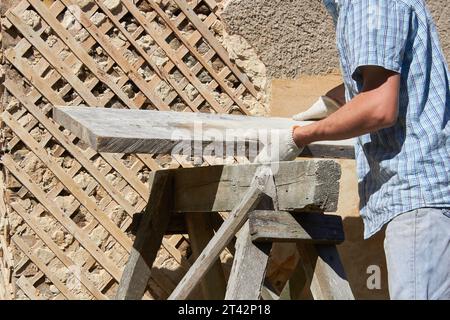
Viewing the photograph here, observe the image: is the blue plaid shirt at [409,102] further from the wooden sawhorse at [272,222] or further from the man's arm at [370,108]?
the wooden sawhorse at [272,222]

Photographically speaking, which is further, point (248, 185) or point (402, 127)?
point (248, 185)

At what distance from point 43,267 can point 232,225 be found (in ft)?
3.65

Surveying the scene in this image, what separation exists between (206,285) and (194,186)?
0.39 meters

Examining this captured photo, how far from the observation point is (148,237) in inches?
119

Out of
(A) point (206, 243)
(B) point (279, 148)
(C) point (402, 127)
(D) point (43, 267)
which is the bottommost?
(A) point (206, 243)

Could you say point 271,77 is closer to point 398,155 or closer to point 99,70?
point 99,70

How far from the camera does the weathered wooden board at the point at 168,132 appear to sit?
7.61 ft

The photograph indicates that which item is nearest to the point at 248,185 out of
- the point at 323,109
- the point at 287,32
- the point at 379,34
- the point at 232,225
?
the point at 232,225

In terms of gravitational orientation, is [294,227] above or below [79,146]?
below

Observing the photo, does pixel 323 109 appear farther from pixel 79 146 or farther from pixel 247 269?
pixel 79 146

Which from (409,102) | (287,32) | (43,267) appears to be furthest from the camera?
(287,32)

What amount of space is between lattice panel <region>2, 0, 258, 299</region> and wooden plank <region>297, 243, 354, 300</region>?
102cm

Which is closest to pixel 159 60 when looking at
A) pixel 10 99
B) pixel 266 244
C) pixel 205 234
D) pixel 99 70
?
pixel 99 70

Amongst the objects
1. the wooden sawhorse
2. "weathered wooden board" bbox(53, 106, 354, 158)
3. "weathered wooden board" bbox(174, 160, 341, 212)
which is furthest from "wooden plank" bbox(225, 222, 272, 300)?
"weathered wooden board" bbox(53, 106, 354, 158)
